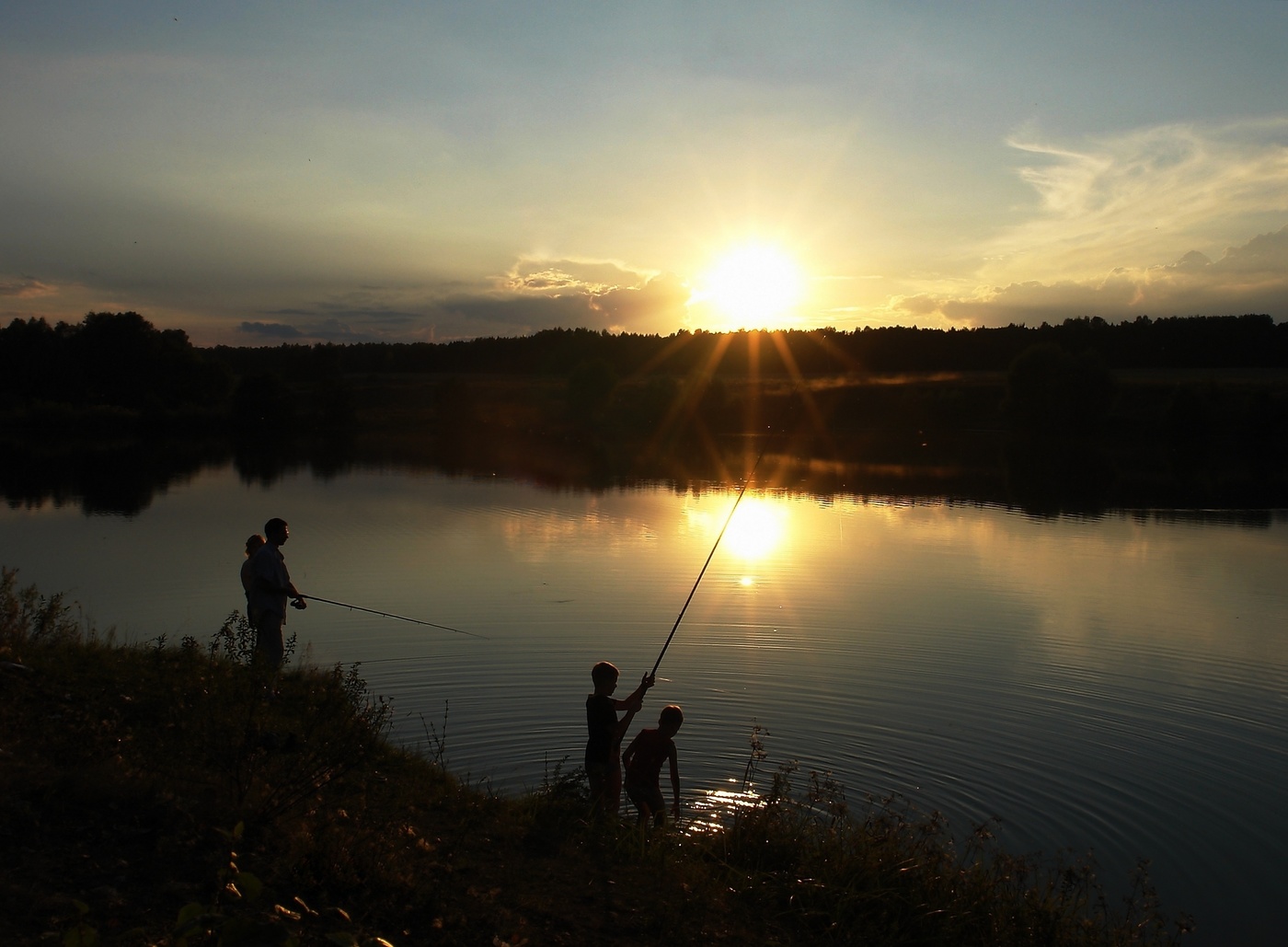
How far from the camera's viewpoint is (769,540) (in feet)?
81.8

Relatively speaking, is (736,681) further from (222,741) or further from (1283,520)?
(1283,520)

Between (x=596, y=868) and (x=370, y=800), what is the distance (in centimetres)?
168

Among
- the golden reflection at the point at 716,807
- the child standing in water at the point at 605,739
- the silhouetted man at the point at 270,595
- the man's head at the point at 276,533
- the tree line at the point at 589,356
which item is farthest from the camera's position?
the tree line at the point at 589,356

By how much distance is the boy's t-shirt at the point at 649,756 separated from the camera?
7.66m

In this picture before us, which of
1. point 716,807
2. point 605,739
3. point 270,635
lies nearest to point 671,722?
point 605,739

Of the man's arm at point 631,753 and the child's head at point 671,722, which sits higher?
the child's head at point 671,722

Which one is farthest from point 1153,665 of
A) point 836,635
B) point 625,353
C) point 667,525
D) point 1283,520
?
point 625,353

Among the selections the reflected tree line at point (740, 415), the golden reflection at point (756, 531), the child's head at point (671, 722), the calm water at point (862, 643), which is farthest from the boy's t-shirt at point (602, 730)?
the reflected tree line at point (740, 415)

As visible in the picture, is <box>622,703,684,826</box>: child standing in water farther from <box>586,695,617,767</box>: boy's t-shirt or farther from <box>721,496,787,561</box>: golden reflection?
<box>721,496,787,561</box>: golden reflection

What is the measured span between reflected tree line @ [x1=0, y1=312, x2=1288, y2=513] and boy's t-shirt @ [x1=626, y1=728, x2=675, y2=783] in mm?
26247

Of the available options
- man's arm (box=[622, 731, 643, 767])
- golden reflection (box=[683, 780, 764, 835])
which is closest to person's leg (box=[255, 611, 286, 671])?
man's arm (box=[622, 731, 643, 767])

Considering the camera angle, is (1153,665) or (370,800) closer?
(370,800)

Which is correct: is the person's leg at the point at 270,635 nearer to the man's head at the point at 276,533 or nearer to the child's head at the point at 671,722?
the man's head at the point at 276,533

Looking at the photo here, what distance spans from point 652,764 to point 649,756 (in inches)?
2.4
